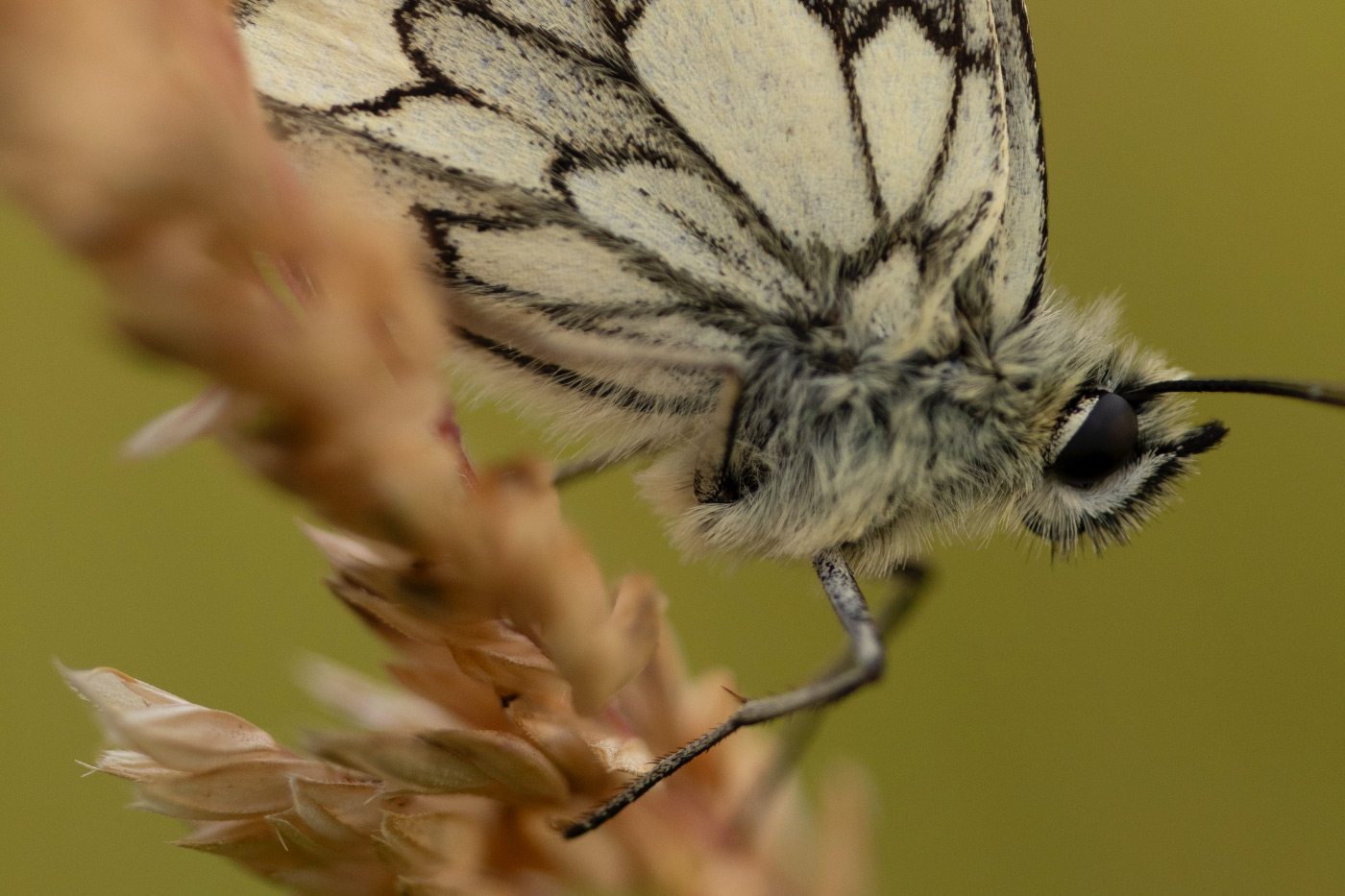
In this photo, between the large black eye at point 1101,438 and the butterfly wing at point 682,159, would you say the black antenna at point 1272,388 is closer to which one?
the large black eye at point 1101,438

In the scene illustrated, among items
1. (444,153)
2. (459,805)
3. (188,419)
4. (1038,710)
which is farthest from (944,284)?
(1038,710)

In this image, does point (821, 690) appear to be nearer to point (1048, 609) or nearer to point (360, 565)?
point (360, 565)

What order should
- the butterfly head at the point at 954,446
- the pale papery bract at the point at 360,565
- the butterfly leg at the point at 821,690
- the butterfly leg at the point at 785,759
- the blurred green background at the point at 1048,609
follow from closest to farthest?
the pale papery bract at the point at 360,565
the butterfly leg at the point at 821,690
the butterfly leg at the point at 785,759
the butterfly head at the point at 954,446
the blurred green background at the point at 1048,609

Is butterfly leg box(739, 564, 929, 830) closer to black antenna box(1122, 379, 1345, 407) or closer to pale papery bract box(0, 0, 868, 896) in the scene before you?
pale papery bract box(0, 0, 868, 896)

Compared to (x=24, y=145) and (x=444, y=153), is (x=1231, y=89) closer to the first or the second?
(x=444, y=153)

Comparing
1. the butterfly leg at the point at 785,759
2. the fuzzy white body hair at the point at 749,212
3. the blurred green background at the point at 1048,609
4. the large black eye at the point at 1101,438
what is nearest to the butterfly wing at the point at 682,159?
the fuzzy white body hair at the point at 749,212

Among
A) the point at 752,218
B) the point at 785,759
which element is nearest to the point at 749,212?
the point at 752,218
